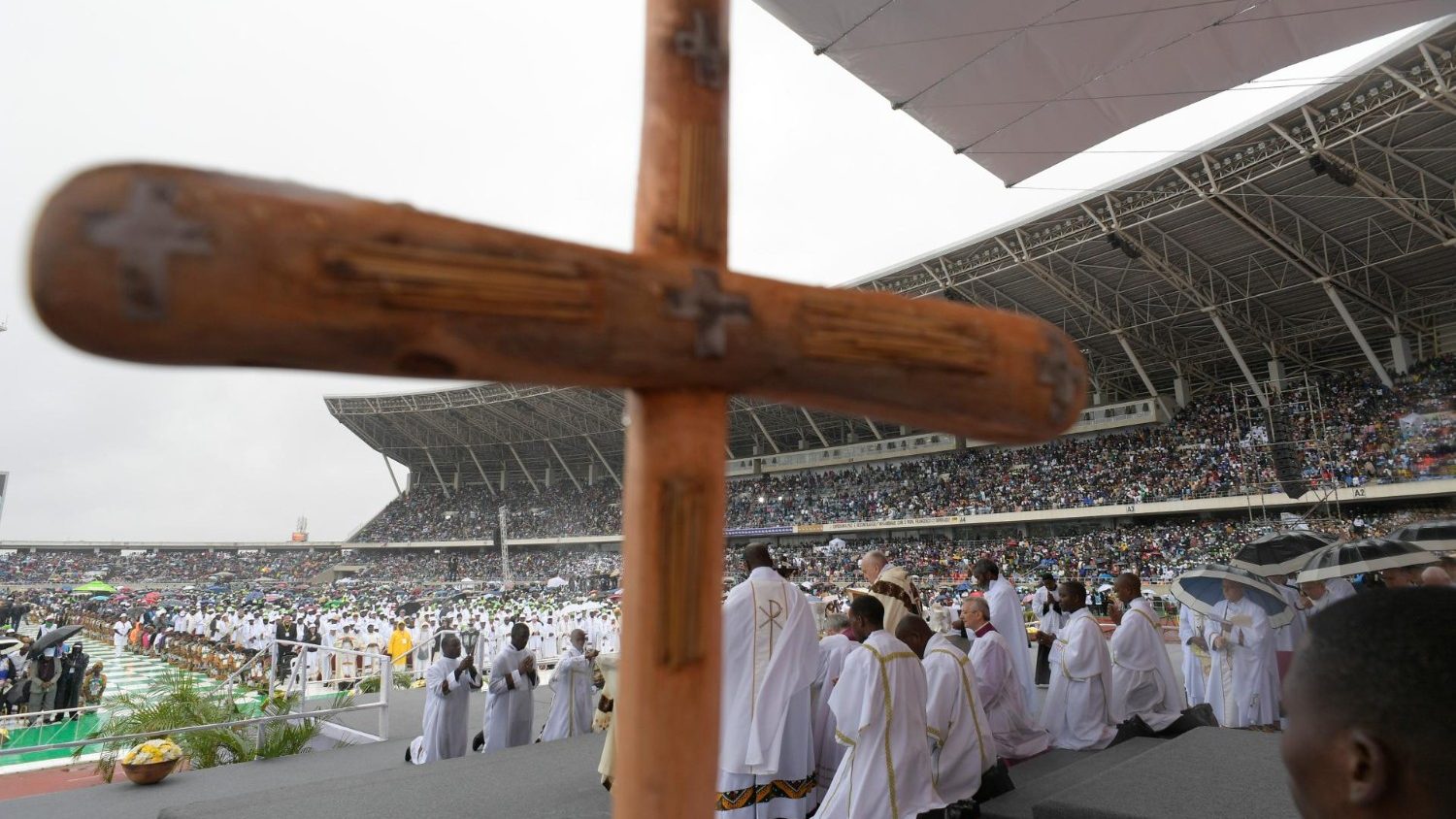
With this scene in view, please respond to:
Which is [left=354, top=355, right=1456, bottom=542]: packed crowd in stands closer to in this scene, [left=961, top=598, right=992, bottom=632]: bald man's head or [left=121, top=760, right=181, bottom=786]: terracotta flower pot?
[left=961, top=598, right=992, bottom=632]: bald man's head

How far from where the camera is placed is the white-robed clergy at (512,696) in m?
6.76

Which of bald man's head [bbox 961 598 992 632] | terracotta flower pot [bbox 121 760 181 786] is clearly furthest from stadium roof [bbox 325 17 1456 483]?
terracotta flower pot [bbox 121 760 181 786]

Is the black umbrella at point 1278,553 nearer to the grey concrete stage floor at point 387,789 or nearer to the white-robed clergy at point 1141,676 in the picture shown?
the white-robed clergy at point 1141,676

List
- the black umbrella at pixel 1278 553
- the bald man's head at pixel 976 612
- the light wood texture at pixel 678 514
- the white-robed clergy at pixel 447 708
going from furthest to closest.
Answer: the black umbrella at pixel 1278 553
the white-robed clergy at pixel 447 708
the bald man's head at pixel 976 612
the light wood texture at pixel 678 514

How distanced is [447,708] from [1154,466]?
22.2 metres

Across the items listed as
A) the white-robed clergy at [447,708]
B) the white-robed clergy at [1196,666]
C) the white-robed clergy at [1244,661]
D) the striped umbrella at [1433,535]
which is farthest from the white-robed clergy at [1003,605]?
the white-robed clergy at [447,708]

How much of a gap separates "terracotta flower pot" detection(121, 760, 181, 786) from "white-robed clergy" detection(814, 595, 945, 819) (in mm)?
5270

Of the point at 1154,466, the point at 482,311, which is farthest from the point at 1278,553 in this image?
the point at 1154,466

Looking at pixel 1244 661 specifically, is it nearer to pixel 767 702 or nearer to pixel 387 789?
pixel 767 702

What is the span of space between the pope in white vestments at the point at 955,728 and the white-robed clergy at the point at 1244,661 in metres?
4.04

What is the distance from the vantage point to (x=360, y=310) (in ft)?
2.34

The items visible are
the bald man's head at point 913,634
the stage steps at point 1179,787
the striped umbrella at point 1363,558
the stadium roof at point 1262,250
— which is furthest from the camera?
the stadium roof at point 1262,250

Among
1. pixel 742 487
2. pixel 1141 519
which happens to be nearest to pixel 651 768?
pixel 1141 519

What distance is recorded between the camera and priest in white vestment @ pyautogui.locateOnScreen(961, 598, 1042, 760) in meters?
5.53
